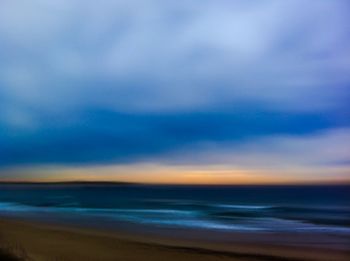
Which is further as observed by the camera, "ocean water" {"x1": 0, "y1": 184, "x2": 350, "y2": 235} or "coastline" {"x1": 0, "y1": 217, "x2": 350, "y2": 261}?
"ocean water" {"x1": 0, "y1": 184, "x2": 350, "y2": 235}

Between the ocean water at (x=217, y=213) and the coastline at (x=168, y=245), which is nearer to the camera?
the coastline at (x=168, y=245)

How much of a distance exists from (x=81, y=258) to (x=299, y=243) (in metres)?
8.34

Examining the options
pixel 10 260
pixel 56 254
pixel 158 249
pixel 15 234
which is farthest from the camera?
pixel 15 234

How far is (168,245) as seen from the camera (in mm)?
15664

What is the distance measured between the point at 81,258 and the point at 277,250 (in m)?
6.55

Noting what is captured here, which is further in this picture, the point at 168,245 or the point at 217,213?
the point at 217,213

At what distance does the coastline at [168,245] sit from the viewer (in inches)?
522

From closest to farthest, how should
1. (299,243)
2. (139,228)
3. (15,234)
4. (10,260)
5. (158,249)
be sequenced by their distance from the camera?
(10,260)
(158,249)
(299,243)
(15,234)
(139,228)

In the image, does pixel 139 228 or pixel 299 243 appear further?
pixel 139 228

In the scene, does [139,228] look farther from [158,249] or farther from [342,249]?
[342,249]

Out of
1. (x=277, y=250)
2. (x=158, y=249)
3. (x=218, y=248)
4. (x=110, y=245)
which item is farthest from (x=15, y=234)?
(x=277, y=250)

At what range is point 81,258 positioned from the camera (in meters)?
12.2

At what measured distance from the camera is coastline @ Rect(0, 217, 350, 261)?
522 inches

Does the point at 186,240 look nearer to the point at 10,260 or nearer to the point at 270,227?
the point at 270,227
